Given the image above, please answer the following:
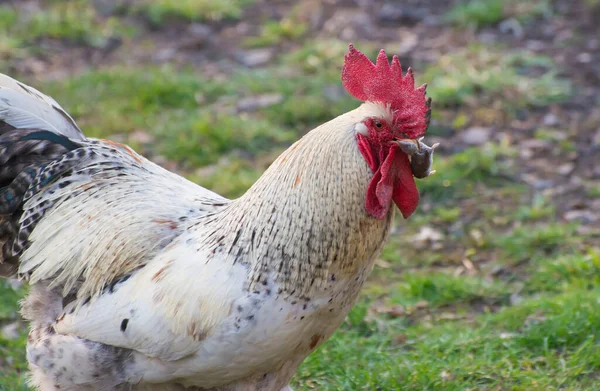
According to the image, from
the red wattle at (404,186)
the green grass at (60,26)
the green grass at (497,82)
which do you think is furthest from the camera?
the green grass at (60,26)

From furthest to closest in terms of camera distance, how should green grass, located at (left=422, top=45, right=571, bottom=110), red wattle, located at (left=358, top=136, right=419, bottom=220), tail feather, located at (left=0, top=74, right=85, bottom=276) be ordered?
green grass, located at (left=422, top=45, right=571, bottom=110) → tail feather, located at (left=0, top=74, right=85, bottom=276) → red wattle, located at (left=358, top=136, right=419, bottom=220)

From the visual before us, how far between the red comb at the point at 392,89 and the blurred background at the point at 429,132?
5.59 feet

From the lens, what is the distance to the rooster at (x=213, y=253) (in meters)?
3.65

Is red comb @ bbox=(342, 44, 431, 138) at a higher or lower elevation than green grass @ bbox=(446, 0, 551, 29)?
higher

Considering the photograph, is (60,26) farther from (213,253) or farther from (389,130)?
(389,130)

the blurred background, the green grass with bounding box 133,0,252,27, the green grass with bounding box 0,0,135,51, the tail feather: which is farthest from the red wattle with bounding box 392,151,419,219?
the green grass with bounding box 133,0,252,27

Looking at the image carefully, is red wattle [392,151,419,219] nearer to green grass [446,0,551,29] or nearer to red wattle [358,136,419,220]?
red wattle [358,136,419,220]

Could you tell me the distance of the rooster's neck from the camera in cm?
364

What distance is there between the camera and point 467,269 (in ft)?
19.7

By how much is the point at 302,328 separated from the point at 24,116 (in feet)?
6.03

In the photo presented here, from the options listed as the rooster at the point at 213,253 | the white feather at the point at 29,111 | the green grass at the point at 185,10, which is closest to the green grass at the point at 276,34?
the green grass at the point at 185,10

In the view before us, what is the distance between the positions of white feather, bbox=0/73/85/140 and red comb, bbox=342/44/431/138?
1.57 metres

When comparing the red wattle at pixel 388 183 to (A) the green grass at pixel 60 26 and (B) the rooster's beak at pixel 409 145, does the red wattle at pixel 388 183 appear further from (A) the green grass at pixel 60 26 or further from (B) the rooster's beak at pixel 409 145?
(A) the green grass at pixel 60 26

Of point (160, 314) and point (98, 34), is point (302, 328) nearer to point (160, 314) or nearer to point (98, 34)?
point (160, 314)
